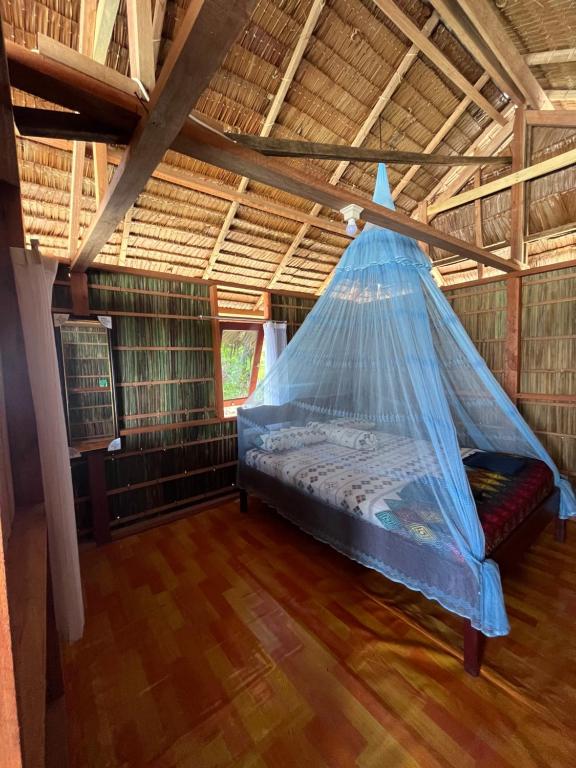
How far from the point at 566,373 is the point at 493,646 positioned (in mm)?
2889

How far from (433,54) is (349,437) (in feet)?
11.4

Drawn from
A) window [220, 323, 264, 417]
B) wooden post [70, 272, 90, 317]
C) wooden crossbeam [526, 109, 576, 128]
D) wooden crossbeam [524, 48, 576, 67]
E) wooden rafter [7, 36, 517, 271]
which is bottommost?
window [220, 323, 264, 417]

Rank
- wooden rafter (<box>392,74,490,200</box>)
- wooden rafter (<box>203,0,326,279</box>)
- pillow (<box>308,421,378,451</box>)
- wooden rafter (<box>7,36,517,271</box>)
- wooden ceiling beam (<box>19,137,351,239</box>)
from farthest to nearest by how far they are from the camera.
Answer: wooden rafter (<box>392,74,490,200</box>) → pillow (<box>308,421,378,451</box>) → wooden ceiling beam (<box>19,137,351,239</box>) → wooden rafter (<box>203,0,326,279</box>) → wooden rafter (<box>7,36,517,271</box>)

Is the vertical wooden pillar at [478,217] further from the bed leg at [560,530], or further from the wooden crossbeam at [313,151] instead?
the bed leg at [560,530]

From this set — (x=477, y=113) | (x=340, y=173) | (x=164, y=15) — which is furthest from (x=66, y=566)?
(x=477, y=113)

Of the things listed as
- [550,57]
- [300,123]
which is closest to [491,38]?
[550,57]

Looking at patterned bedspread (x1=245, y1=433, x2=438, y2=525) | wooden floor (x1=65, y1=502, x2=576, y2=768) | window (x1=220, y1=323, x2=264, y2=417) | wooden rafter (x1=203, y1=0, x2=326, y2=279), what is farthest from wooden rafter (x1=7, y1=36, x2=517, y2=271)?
wooden floor (x1=65, y1=502, x2=576, y2=768)

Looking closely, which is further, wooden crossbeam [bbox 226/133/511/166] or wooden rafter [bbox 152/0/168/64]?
wooden rafter [bbox 152/0/168/64]

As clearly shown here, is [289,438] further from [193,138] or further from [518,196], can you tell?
[518,196]

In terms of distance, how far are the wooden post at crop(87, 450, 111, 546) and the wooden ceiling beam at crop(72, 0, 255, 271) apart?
227 cm

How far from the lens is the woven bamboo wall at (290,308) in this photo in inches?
171

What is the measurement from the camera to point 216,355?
382 centimetres

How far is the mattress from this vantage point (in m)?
1.90

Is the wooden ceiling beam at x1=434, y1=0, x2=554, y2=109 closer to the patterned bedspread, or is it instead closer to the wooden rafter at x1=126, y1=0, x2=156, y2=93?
the wooden rafter at x1=126, y1=0, x2=156, y2=93
